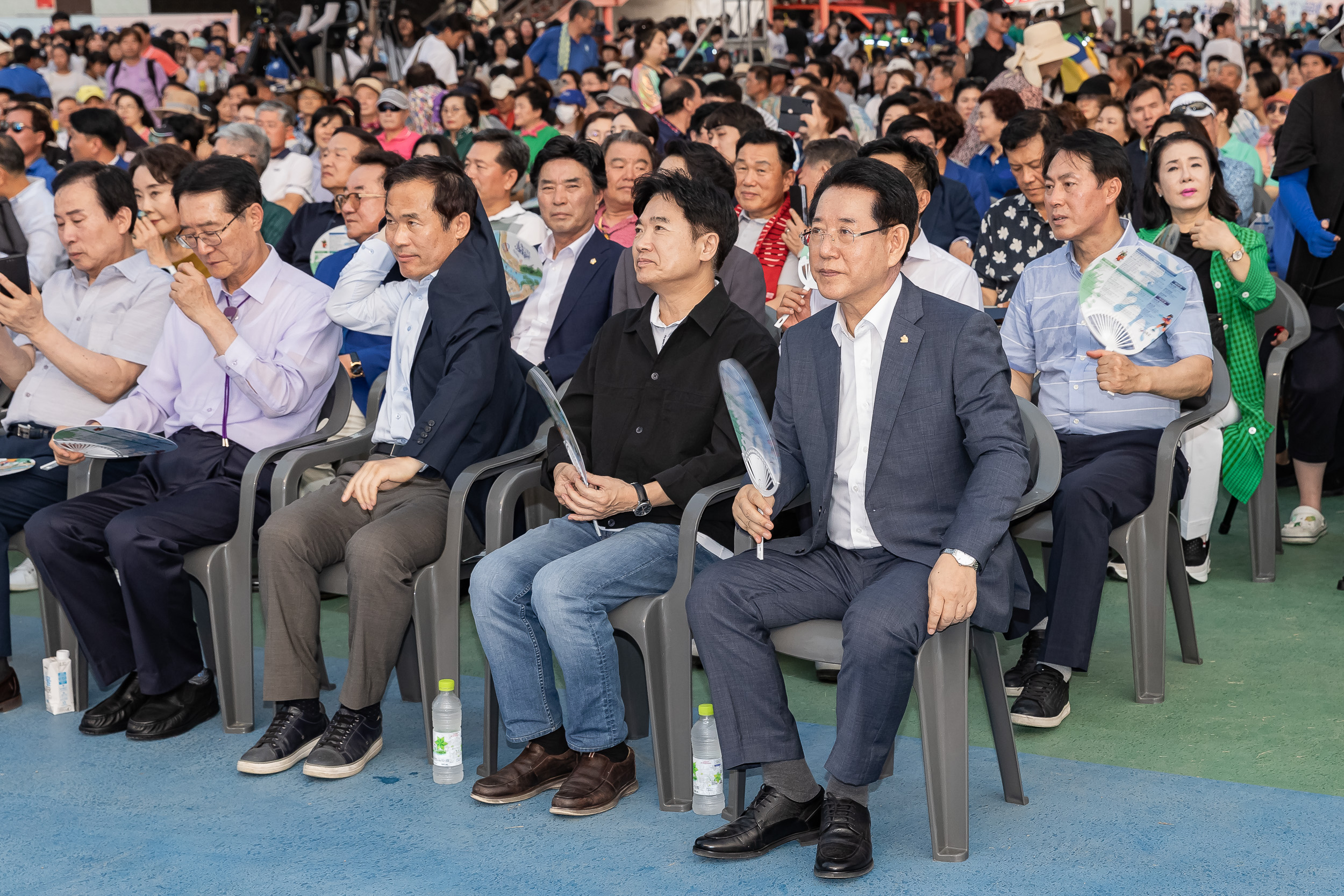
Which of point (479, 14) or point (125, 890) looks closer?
point (125, 890)

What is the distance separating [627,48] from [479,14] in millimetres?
1830

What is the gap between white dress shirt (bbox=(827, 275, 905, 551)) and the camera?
2699mm

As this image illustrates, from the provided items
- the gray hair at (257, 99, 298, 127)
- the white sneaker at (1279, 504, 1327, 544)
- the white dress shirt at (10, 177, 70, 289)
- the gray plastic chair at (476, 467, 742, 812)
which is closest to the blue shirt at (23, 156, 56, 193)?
the gray hair at (257, 99, 298, 127)

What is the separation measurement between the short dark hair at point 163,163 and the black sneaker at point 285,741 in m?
2.14

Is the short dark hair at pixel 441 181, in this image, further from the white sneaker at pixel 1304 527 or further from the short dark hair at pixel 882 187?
the white sneaker at pixel 1304 527

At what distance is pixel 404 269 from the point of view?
341 centimetres

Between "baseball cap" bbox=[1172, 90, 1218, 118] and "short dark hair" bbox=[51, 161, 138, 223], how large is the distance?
4.15m

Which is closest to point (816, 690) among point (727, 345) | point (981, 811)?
point (981, 811)

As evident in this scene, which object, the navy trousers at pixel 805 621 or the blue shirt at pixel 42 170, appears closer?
the navy trousers at pixel 805 621

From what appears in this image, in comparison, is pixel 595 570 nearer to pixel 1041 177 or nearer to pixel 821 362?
pixel 821 362

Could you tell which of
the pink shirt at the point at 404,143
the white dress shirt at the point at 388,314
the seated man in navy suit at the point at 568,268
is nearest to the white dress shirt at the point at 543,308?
the seated man in navy suit at the point at 568,268

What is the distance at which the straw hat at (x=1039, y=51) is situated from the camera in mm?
7777

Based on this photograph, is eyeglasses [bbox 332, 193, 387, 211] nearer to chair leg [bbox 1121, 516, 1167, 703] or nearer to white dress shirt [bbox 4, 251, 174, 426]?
white dress shirt [bbox 4, 251, 174, 426]

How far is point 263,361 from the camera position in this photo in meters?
3.41
